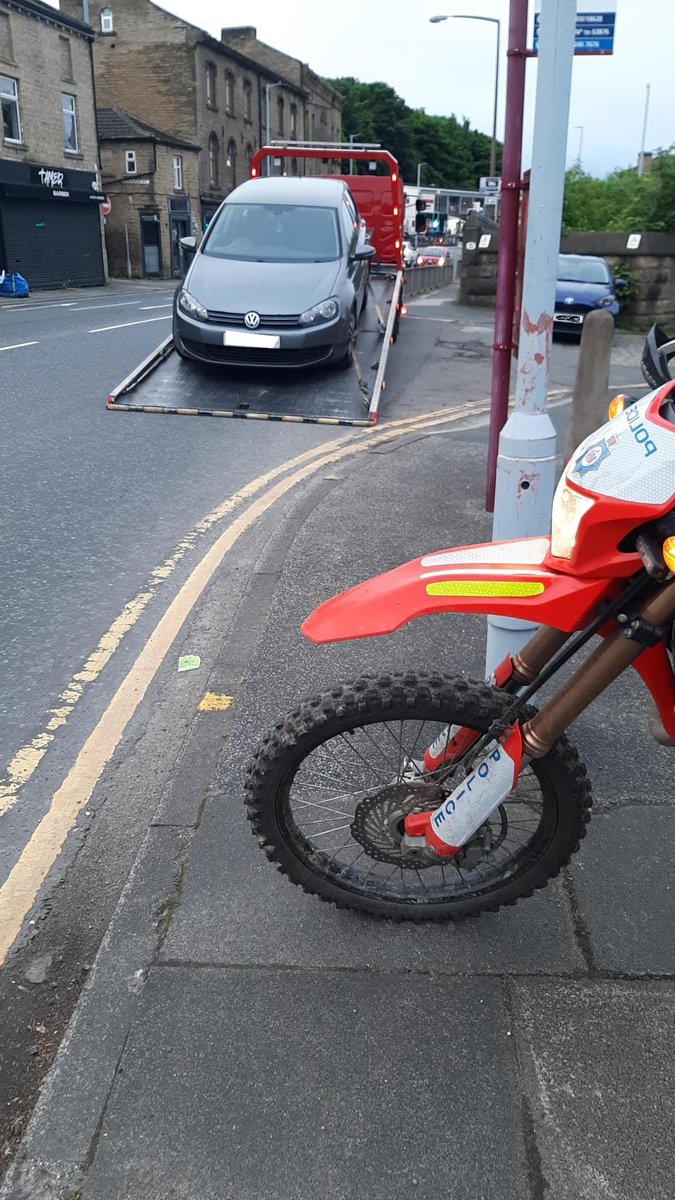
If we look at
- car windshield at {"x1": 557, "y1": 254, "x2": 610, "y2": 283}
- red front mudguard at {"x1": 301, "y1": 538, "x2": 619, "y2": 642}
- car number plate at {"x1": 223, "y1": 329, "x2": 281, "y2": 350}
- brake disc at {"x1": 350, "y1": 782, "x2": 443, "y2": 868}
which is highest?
car windshield at {"x1": 557, "y1": 254, "x2": 610, "y2": 283}

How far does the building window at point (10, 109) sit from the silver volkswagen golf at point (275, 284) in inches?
1070

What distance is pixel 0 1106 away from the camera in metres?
2.13

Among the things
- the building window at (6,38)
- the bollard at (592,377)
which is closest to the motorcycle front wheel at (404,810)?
the bollard at (592,377)

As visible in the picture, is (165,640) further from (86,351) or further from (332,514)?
(86,351)

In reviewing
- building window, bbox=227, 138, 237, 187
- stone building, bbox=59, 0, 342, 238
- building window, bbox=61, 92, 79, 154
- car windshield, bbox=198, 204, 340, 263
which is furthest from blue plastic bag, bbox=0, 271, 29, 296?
building window, bbox=227, 138, 237, 187

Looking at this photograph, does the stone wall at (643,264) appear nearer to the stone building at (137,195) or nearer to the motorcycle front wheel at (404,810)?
the motorcycle front wheel at (404,810)

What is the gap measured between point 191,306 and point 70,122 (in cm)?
3348

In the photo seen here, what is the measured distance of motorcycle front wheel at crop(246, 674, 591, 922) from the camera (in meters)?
→ 2.41

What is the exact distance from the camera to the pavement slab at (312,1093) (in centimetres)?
194

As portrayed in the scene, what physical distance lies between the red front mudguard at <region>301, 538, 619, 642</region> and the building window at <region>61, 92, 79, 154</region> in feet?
134

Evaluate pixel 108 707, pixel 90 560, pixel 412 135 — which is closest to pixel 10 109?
pixel 90 560

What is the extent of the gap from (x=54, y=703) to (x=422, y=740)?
185 cm

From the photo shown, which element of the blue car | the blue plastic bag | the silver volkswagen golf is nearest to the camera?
the silver volkswagen golf

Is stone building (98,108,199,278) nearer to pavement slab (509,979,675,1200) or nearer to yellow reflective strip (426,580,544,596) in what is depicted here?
yellow reflective strip (426,580,544,596)
